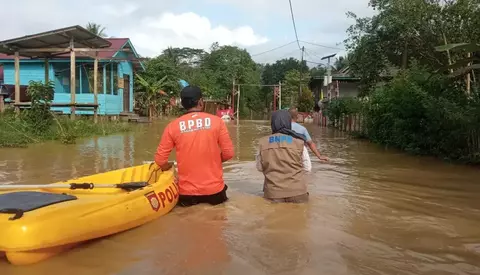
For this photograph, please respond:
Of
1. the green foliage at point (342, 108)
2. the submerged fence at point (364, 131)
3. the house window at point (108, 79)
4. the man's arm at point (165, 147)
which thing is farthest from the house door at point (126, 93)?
the man's arm at point (165, 147)

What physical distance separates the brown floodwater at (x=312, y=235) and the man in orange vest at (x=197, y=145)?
1.27 ft

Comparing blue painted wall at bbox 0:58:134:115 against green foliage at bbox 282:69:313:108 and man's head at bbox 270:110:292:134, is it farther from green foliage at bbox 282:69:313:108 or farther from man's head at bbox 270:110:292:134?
green foliage at bbox 282:69:313:108

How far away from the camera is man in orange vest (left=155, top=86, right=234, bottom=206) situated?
205 inches

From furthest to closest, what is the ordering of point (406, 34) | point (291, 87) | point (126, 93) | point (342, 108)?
1. point (291, 87)
2. point (126, 93)
3. point (342, 108)
4. point (406, 34)

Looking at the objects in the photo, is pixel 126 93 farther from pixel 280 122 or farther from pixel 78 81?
pixel 280 122

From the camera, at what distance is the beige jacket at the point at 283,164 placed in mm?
5504

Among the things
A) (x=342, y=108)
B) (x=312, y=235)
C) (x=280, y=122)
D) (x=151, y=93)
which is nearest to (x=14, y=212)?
(x=312, y=235)

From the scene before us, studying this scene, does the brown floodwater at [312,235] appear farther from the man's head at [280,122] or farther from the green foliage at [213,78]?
the green foliage at [213,78]

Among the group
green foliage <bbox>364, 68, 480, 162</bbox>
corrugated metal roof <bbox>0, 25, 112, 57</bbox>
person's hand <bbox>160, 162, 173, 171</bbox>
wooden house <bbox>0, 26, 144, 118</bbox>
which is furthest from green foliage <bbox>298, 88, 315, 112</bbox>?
person's hand <bbox>160, 162, 173, 171</bbox>

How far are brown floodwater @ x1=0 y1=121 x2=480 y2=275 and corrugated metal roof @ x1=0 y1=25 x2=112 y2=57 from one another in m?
8.78

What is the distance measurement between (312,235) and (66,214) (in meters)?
2.42

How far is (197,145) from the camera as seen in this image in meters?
5.20

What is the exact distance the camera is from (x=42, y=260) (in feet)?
13.0

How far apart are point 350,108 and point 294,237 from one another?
18938 millimetres
